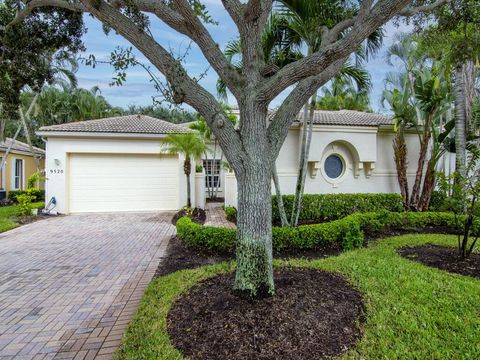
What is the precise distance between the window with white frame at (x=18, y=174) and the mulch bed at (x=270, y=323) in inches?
885

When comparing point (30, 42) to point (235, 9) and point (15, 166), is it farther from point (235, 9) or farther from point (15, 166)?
point (15, 166)

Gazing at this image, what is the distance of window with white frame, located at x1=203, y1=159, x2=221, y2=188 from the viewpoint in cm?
1834

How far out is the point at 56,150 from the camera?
44.5 feet

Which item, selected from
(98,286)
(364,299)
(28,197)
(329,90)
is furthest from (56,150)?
(329,90)

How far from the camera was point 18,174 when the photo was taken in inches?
835

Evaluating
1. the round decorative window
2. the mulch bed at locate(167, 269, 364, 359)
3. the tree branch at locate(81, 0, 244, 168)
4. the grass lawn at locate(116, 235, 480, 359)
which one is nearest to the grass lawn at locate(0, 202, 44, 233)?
the grass lawn at locate(116, 235, 480, 359)

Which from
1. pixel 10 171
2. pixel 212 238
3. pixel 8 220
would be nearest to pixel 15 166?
pixel 10 171

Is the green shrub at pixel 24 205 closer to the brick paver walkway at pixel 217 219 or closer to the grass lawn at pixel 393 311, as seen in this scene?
the brick paver walkway at pixel 217 219

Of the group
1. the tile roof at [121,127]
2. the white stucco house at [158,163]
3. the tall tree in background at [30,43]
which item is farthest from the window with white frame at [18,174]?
the tall tree in background at [30,43]

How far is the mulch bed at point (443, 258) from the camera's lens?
5848 mm

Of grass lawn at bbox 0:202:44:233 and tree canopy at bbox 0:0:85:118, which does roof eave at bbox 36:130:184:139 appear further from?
tree canopy at bbox 0:0:85:118

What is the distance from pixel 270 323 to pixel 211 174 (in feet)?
49.9

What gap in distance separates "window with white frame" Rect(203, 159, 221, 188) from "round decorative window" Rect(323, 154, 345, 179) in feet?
26.4

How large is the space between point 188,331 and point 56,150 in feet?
43.4
